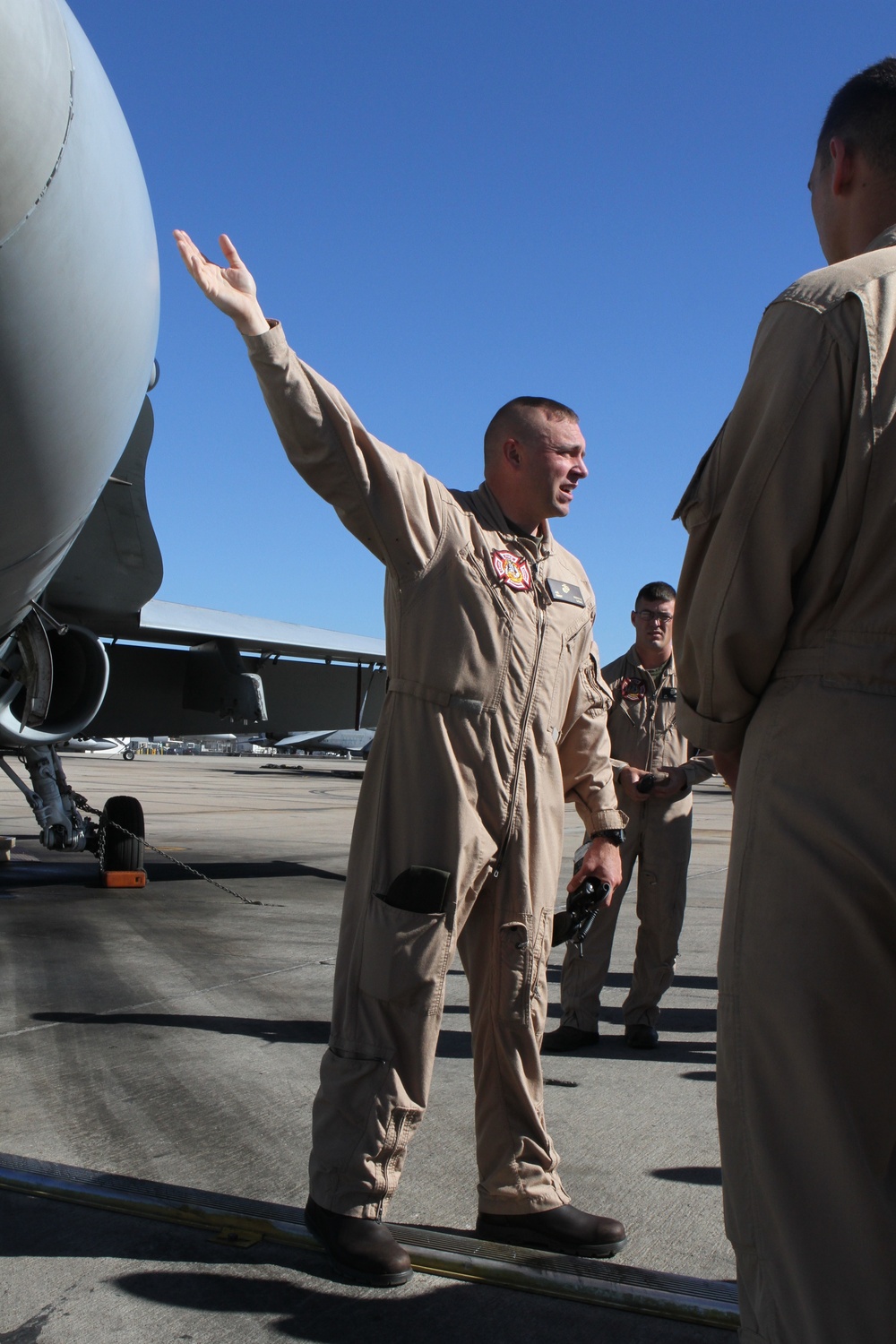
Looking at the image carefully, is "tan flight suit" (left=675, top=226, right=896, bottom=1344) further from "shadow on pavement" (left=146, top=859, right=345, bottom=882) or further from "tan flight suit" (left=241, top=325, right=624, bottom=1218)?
"shadow on pavement" (left=146, top=859, right=345, bottom=882)

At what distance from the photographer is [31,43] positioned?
2.05 meters

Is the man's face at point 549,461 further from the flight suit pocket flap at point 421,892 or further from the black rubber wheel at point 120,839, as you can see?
the black rubber wheel at point 120,839

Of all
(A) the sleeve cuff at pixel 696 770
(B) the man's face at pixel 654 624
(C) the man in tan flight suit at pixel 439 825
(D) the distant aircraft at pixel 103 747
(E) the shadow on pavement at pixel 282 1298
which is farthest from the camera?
(D) the distant aircraft at pixel 103 747

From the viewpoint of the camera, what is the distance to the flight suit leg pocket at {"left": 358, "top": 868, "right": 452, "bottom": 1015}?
2166 millimetres

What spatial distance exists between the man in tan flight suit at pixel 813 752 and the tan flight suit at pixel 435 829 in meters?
0.88

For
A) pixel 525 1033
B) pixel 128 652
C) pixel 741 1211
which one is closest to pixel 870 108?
pixel 741 1211

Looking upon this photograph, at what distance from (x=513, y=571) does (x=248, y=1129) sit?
1.78 meters

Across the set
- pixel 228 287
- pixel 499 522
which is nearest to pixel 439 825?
pixel 499 522

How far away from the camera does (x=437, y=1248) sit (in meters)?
2.22

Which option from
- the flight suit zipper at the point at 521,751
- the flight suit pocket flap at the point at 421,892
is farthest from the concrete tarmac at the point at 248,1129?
the flight suit zipper at the point at 521,751

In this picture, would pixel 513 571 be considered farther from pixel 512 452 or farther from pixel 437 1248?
pixel 437 1248

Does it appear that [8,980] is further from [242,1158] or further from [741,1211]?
[741,1211]

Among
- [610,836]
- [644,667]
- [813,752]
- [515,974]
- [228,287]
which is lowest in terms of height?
[515,974]

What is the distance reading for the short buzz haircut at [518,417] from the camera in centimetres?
259
